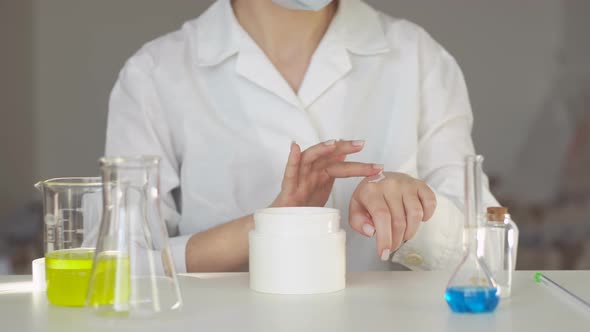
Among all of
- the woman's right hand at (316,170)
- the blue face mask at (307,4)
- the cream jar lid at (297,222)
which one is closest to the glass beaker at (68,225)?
the cream jar lid at (297,222)

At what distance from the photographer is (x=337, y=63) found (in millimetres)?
1675

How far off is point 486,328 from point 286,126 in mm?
797

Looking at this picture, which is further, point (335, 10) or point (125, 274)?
point (335, 10)

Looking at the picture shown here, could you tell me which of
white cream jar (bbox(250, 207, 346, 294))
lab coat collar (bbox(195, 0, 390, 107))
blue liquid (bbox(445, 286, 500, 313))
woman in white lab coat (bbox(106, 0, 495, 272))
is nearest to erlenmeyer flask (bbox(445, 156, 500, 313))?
blue liquid (bbox(445, 286, 500, 313))

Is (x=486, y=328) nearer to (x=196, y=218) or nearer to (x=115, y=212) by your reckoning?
(x=115, y=212)

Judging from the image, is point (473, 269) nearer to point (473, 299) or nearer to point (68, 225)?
point (473, 299)

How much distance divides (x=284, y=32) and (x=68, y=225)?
75 cm

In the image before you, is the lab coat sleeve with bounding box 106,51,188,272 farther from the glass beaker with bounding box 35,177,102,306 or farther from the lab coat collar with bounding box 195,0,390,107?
the glass beaker with bounding box 35,177,102,306

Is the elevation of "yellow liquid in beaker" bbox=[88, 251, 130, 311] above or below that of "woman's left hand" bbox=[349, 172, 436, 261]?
below

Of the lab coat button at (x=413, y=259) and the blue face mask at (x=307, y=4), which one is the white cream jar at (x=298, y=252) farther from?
the blue face mask at (x=307, y=4)

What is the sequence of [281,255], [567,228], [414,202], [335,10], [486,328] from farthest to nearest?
[567,228] → [335,10] → [414,202] → [281,255] → [486,328]

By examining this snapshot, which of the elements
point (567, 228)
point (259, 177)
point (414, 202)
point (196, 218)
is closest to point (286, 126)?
point (259, 177)

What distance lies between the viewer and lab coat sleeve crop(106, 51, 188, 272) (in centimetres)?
163

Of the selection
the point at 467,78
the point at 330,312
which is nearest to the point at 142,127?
the point at 330,312
